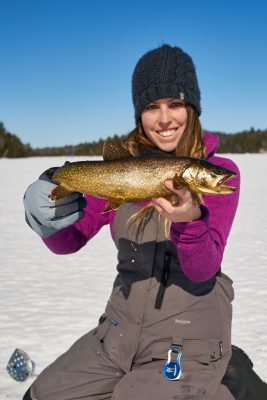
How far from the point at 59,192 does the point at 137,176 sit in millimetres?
612

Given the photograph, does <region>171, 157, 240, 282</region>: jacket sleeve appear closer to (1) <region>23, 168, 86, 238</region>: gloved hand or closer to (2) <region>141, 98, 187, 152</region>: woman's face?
(2) <region>141, 98, 187, 152</region>: woman's face

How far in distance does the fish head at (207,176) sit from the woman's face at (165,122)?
1026 mm

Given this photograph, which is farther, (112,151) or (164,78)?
(164,78)

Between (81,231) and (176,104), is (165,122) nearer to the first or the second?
(176,104)

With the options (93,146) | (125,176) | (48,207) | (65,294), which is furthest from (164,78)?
(93,146)

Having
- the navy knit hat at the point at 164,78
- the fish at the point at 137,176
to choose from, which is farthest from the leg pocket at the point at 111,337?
the navy knit hat at the point at 164,78

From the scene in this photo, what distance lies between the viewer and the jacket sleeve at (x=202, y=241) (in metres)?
2.87

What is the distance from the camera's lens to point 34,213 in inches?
129

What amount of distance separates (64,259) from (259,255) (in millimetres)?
3813

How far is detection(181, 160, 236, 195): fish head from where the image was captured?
2.63m

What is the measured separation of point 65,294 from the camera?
6477 millimetres

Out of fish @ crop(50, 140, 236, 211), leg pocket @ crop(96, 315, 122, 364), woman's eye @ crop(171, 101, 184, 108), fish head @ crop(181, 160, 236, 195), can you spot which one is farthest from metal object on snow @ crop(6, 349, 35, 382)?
woman's eye @ crop(171, 101, 184, 108)

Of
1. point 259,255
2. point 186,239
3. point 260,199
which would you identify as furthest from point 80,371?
point 260,199

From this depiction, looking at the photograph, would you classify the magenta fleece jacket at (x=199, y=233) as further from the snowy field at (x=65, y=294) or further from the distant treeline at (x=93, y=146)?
the distant treeline at (x=93, y=146)
